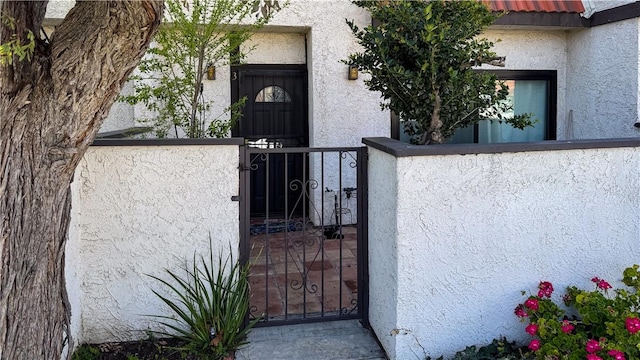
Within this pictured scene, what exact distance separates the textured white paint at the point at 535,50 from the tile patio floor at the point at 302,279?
3636 millimetres

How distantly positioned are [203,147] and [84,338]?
163cm

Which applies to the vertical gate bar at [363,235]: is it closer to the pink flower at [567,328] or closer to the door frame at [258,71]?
the pink flower at [567,328]

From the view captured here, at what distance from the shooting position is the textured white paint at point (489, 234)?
142 inches

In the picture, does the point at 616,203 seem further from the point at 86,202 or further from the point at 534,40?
the point at 534,40

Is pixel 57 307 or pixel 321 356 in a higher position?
pixel 57 307

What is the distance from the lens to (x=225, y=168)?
3939mm

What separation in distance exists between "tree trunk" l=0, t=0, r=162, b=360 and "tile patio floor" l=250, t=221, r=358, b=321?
1.71 metres

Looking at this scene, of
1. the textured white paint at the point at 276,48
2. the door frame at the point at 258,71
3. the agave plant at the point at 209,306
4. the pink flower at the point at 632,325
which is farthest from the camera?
the door frame at the point at 258,71

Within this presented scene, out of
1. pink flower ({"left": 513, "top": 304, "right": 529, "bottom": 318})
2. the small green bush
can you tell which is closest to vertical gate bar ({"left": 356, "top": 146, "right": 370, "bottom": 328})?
the small green bush

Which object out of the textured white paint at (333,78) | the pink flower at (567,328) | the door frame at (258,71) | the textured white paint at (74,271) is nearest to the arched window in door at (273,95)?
the door frame at (258,71)

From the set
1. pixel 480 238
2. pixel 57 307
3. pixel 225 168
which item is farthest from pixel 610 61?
pixel 57 307

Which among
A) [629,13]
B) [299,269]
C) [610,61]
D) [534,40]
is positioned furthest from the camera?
[534,40]

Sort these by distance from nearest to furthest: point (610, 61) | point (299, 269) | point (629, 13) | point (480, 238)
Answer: point (480, 238) → point (299, 269) → point (629, 13) → point (610, 61)

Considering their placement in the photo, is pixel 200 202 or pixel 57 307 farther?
pixel 200 202
